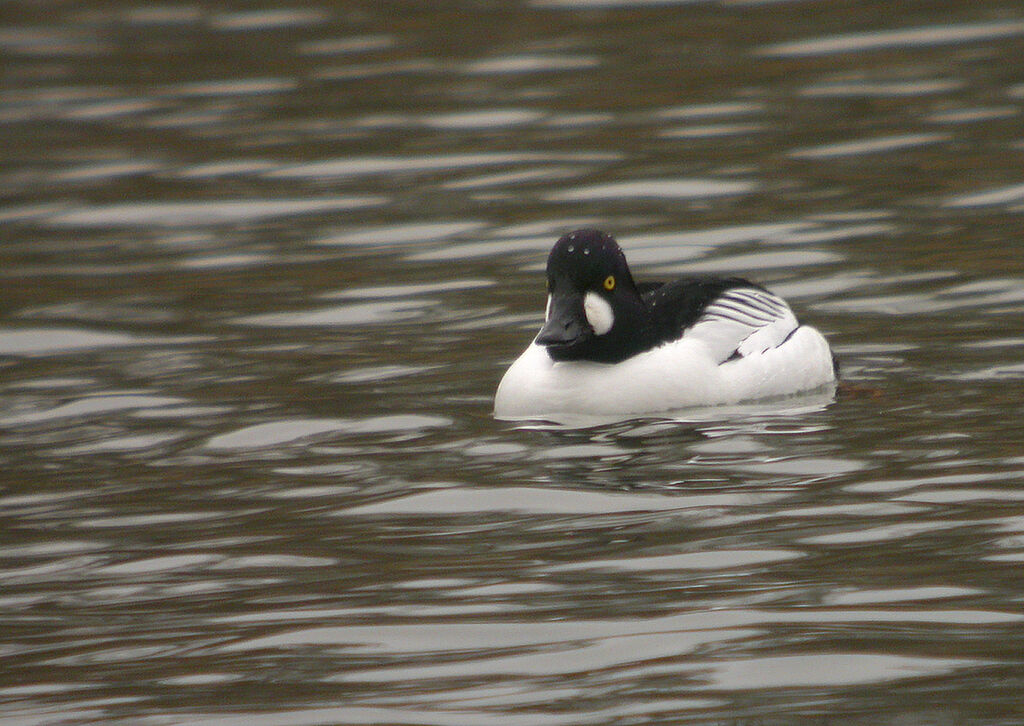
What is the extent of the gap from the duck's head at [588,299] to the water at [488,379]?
1.54ft

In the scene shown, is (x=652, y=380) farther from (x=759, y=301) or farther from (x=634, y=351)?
(x=759, y=301)

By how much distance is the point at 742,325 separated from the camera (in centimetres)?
866

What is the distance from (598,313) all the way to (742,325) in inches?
31.3

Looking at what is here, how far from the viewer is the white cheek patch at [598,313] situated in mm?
8203

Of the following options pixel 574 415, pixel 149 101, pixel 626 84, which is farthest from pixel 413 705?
pixel 149 101

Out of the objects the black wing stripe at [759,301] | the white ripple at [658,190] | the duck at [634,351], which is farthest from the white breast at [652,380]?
the white ripple at [658,190]

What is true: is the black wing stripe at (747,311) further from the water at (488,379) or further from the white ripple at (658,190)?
the white ripple at (658,190)

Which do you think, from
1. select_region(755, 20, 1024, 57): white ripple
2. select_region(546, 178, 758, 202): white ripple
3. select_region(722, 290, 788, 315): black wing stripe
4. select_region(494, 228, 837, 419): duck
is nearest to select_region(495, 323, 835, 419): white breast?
select_region(494, 228, 837, 419): duck

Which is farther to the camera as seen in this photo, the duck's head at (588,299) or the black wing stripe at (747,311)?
the black wing stripe at (747,311)

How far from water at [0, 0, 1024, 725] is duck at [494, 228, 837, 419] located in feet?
0.53

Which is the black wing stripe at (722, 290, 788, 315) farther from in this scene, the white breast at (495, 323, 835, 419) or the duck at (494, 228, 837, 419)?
the white breast at (495, 323, 835, 419)

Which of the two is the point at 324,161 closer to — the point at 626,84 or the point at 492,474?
the point at 626,84

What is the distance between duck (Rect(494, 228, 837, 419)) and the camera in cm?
815

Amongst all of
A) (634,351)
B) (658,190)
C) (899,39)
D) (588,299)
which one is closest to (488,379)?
(634,351)
